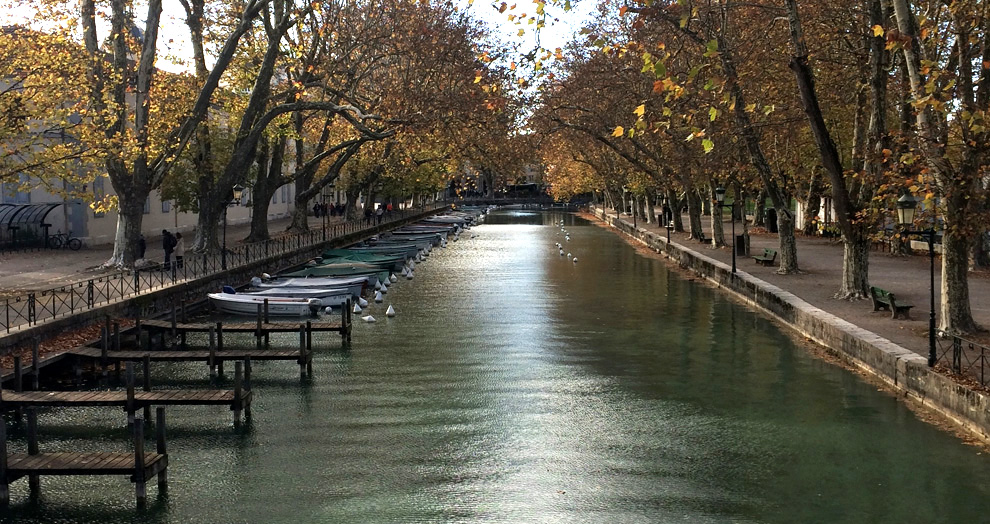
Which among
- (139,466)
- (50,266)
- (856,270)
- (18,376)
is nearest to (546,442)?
(139,466)

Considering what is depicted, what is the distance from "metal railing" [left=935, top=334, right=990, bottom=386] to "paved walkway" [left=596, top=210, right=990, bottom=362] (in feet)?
1.86

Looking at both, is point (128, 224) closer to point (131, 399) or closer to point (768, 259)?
point (131, 399)

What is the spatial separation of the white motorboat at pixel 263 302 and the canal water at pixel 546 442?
4.13 metres

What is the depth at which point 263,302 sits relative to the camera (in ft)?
91.6

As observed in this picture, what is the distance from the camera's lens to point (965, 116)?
49.9 ft

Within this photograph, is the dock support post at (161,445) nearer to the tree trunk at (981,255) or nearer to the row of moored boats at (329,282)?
the row of moored boats at (329,282)

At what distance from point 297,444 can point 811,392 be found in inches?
369

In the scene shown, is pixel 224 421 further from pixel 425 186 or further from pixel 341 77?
pixel 425 186

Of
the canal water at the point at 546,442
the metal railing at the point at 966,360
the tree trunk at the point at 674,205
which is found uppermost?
the tree trunk at the point at 674,205

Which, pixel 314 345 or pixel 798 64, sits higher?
pixel 798 64

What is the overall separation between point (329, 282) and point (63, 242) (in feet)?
50.0

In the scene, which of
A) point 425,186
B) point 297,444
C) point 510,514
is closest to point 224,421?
point 297,444

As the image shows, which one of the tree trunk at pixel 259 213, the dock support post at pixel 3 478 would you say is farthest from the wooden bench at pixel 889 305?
the tree trunk at pixel 259 213

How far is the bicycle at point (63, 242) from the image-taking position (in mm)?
40188
